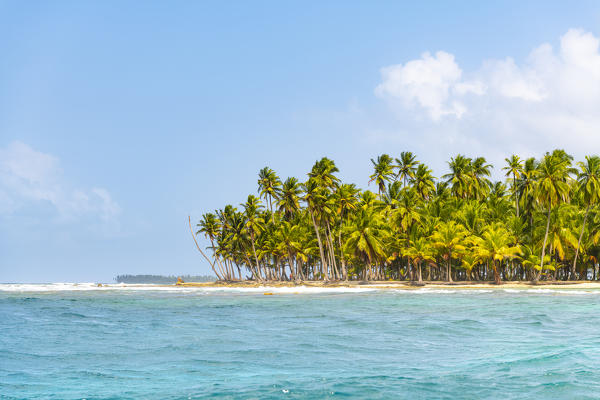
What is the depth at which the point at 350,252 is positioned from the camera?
7325 centimetres

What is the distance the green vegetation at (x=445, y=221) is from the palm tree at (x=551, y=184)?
0.11m

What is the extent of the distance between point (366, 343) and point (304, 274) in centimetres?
8885

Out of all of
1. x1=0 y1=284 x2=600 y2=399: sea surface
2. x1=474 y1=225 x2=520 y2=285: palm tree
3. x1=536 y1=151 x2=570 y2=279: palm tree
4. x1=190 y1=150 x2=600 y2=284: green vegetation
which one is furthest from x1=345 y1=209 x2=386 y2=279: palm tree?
x1=0 y1=284 x2=600 y2=399: sea surface

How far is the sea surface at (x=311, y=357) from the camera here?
10.7 metres

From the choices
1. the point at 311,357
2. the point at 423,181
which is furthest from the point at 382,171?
the point at 311,357

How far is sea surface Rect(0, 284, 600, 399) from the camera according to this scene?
10742 mm

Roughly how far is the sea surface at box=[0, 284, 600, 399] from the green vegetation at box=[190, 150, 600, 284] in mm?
35899

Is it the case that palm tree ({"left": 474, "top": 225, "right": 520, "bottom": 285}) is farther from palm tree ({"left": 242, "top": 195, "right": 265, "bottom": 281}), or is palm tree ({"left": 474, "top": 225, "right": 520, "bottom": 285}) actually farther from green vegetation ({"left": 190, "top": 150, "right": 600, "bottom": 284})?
palm tree ({"left": 242, "top": 195, "right": 265, "bottom": 281})

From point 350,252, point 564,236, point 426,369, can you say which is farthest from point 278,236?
point 426,369

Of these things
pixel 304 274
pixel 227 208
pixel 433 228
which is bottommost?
pixel 304 274

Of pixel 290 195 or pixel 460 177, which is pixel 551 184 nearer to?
pixel 460 177

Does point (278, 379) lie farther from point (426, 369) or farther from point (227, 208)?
point (227, 208)

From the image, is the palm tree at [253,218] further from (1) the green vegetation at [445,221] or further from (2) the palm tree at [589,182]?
(2) the palm tree at [589,182]

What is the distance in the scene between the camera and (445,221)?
71.3 metres
